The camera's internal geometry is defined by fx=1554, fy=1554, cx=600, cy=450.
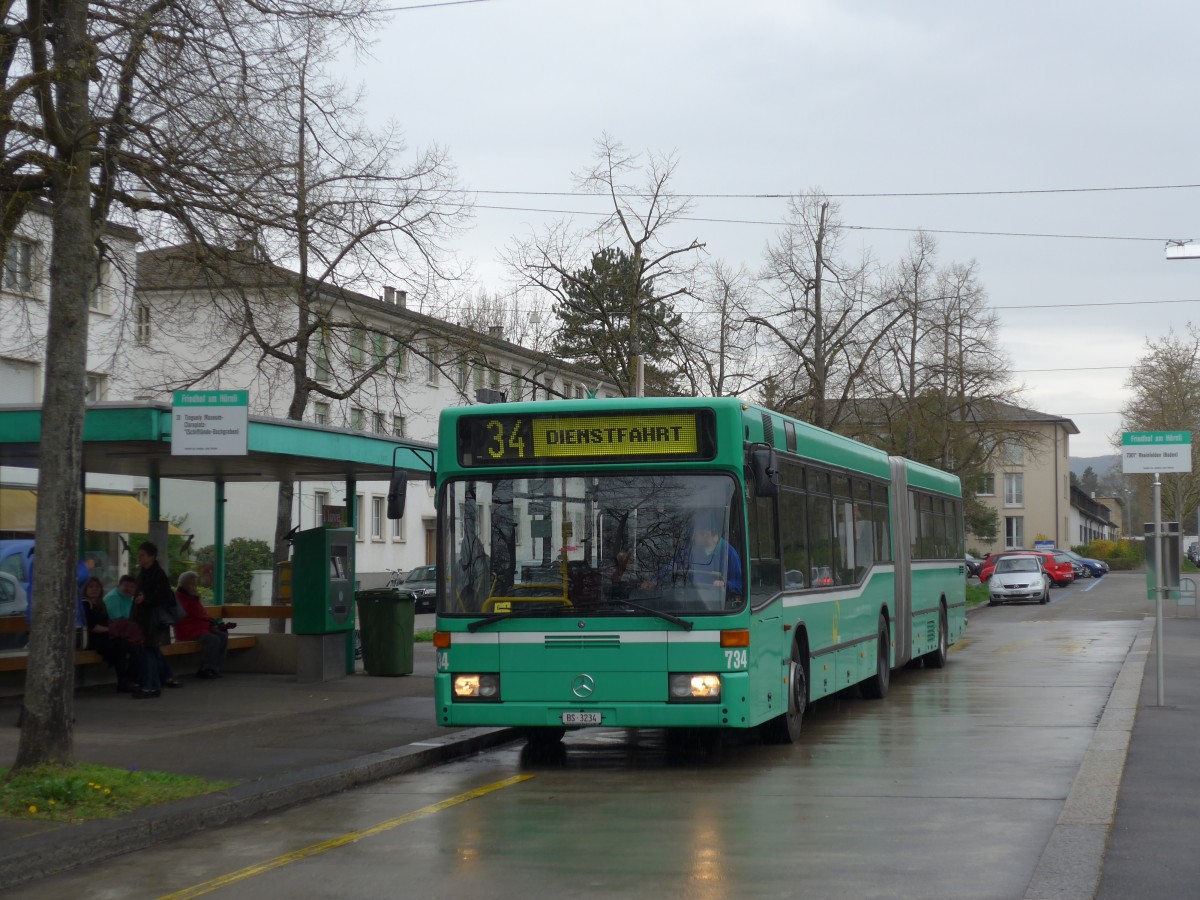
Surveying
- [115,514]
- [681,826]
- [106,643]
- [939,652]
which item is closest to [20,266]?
[106,643]

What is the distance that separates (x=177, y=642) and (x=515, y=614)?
364 inches

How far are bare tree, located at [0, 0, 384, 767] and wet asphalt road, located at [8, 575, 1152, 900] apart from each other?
1.90 meters

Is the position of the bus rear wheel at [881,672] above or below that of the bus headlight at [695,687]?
below

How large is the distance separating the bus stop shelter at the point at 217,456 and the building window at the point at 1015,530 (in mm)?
101411

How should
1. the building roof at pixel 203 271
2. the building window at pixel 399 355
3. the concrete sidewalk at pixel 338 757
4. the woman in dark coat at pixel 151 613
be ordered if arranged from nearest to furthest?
1. the concrete sidewalk at pixel 338 757
2. the building roof at pixel 203 271
3. the woman in dark coat at pixel 151 613
4. the building window at pixel 399 355

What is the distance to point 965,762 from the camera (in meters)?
12.3

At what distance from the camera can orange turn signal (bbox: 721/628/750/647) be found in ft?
38.1

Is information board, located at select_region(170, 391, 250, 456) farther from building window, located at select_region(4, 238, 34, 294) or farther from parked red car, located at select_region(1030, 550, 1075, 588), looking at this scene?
parked red car, located at select_region(1030, 550, 1075, 588)

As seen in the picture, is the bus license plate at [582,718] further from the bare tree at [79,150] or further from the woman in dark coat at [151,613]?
the woman in dark coat at [151,613]

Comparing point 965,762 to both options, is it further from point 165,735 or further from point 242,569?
point 242,569

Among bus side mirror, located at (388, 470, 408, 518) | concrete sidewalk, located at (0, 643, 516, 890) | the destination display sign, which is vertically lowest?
concrete sidewalk, located at (0, 643, 516, 890)

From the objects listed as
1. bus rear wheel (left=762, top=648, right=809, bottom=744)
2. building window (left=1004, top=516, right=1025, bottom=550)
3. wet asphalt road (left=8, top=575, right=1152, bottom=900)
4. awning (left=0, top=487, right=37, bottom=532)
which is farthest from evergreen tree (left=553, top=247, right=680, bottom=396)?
building window (left=1004, top=516, right=1025, bottom=550)

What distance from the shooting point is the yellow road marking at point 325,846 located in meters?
7.82

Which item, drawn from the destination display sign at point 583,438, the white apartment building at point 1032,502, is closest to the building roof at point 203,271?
the destination display sign at point 583,438
